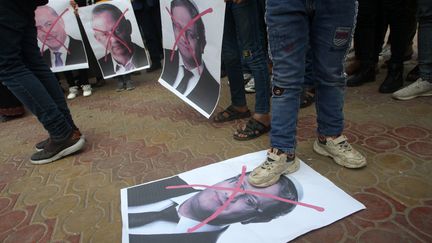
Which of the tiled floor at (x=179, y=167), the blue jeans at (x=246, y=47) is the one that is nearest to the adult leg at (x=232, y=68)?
the blue jeans at (x=246, y=47)

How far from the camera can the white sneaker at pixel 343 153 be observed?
4.61 ft

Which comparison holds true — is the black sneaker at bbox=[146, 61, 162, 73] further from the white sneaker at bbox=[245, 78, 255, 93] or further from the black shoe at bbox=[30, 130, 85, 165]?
the black shoe at bbox=[30, 130, 85, 165]

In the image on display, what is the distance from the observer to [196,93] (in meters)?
2.11

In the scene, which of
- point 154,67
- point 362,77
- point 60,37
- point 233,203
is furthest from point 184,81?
point 154,67

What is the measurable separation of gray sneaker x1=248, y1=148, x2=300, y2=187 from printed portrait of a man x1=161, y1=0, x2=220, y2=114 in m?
0.69

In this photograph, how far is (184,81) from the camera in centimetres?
222

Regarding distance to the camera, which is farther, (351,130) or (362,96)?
(362,96)

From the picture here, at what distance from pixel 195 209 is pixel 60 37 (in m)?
2.83

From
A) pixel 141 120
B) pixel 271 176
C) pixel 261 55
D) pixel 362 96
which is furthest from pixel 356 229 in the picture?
pixel 141 120

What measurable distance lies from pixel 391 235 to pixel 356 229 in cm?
11

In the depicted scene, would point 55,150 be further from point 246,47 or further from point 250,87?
point 250,87

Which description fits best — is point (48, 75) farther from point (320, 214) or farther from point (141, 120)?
point (320, 214)

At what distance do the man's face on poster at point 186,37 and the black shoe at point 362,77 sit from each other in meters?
1.40

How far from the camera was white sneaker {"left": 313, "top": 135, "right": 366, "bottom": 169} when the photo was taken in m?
1.40
